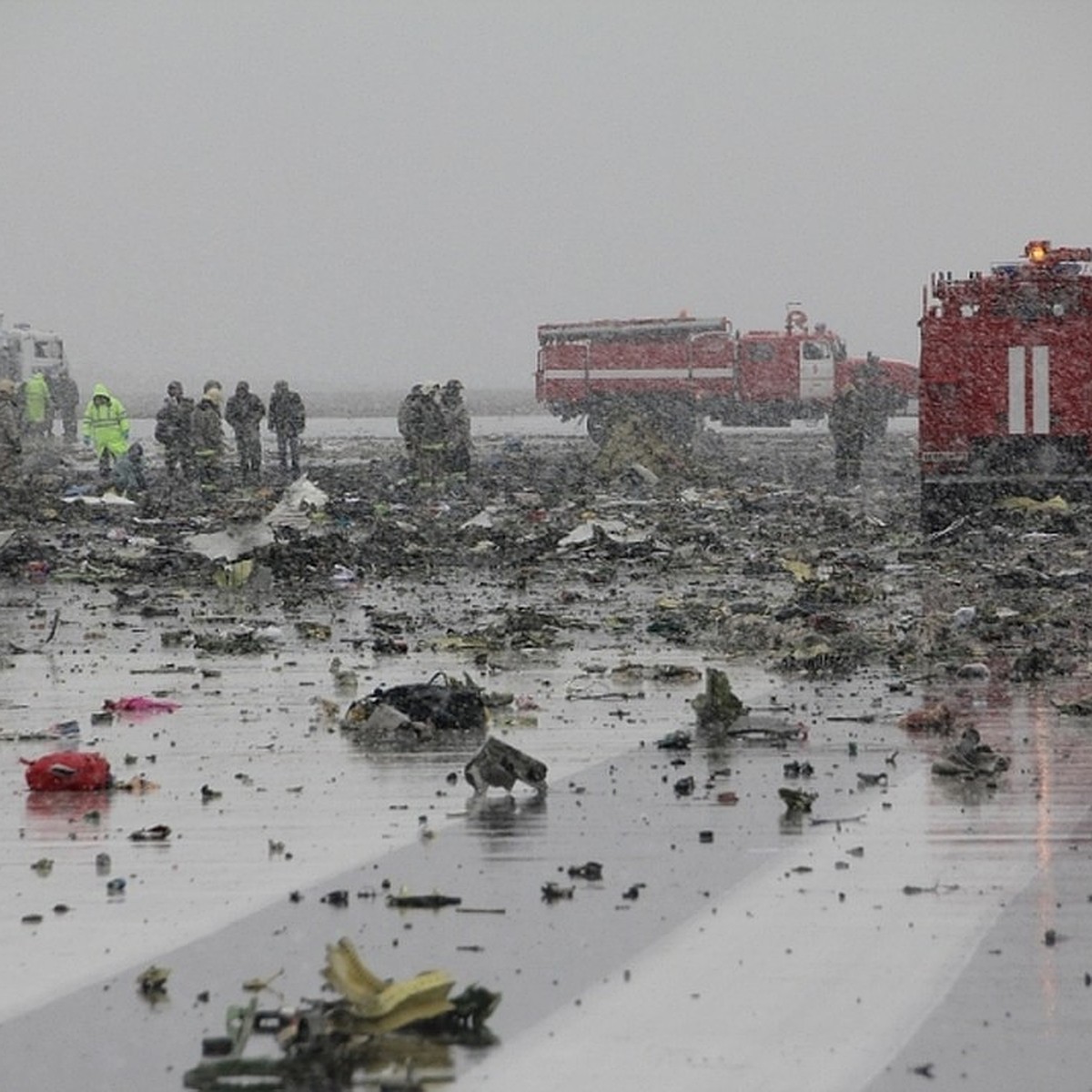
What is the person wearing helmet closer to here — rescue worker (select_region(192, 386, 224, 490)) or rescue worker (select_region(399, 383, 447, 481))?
rescue worker (select_region(192, 386, 224, 490))

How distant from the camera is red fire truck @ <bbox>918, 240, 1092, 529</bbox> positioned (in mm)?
29000

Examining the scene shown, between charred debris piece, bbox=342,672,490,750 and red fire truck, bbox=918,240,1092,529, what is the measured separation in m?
15.8

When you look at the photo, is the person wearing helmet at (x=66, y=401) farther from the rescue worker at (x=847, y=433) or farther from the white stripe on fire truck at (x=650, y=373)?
the rescue worker at (x=847, y=433)

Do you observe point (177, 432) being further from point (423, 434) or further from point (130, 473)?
point (423, 434)

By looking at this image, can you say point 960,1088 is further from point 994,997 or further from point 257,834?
point 257,834

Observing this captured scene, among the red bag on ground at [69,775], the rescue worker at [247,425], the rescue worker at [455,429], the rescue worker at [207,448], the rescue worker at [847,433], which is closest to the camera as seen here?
the red bag on ground at [69,775]

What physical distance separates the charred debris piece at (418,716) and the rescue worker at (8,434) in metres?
20.1

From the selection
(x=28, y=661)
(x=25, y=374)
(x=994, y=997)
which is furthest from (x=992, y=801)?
(x=25, y=374)

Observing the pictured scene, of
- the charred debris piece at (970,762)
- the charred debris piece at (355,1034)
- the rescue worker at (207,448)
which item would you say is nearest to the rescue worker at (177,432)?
the rescue worker at (207,448)

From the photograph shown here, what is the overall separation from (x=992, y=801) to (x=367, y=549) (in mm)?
15791

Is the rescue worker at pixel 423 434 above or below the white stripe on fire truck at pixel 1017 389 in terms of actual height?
below

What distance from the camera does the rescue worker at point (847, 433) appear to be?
41.7 meters

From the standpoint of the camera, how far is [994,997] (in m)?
7.29

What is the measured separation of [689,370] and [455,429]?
886 inches
